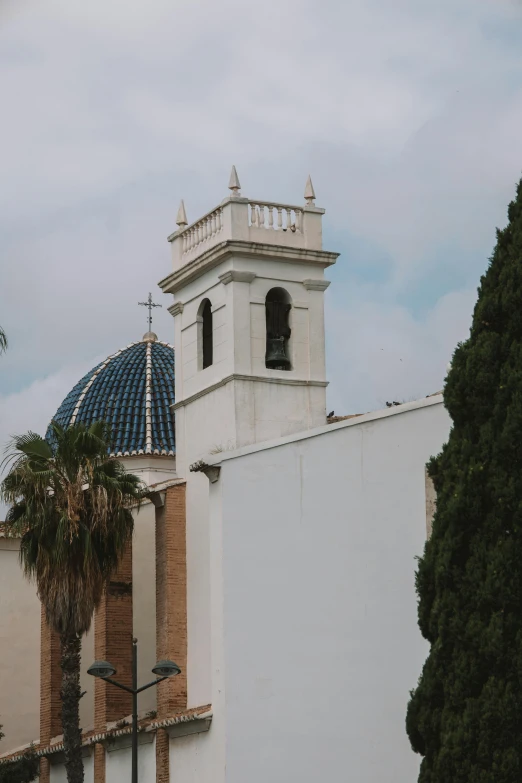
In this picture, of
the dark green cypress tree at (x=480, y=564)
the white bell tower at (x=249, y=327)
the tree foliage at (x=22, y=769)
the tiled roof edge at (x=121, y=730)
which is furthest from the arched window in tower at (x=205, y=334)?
the dark green cypress tree at (x=480, y=564)

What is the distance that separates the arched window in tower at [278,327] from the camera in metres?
35.1

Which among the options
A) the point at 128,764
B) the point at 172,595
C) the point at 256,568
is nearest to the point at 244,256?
the point at 172,595

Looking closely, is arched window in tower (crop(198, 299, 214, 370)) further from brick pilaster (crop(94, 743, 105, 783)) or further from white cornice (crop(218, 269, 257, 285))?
brick pilaster (crop(94, 743, 105, 783))

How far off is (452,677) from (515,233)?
5.00 m

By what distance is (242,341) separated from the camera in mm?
34688

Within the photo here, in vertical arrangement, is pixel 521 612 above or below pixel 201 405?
below

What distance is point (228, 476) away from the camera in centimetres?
3133

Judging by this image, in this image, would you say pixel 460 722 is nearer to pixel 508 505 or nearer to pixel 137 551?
pixel 508 505

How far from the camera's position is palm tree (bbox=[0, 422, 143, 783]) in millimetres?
31453

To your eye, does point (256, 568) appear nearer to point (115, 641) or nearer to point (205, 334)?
point (115, 641)

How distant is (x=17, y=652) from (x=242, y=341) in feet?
33.4

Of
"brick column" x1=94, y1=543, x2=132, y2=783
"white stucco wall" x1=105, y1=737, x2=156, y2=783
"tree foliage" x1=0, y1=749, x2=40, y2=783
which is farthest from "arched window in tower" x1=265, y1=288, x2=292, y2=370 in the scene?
"tree foliage" x1=0, y1=749, x2=40, y2=783

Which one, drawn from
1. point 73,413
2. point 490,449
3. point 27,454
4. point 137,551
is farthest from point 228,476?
point 73,413

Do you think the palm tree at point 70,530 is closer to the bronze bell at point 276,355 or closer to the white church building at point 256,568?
the white church building at point 256,568
